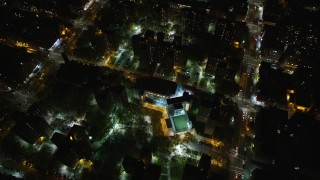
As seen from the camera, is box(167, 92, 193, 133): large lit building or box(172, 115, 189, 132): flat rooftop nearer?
box(167, 92, 193, 133): large lit building

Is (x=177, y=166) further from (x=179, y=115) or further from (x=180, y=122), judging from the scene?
(x=179, y=115)

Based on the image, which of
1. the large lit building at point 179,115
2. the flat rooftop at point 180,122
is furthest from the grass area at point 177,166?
the flat rooftop at point 180,122

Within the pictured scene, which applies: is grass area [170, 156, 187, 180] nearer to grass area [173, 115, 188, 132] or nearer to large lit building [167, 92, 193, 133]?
large lit building [167, 92, 193, 133]

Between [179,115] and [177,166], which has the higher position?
[179,115]

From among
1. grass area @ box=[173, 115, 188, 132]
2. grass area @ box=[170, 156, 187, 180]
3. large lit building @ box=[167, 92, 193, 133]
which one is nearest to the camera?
grass area @ box=[170, 156, 187, 180]

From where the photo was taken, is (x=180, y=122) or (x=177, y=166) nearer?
(x=177, y=166)

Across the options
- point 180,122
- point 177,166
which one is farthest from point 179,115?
point 177,166

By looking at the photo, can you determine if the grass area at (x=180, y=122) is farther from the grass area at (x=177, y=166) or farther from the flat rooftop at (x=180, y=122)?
the grass area at (x=177, y=166)

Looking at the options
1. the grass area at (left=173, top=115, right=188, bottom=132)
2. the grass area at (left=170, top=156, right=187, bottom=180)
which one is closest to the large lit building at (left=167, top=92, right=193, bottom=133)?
the grass area at (left=173, top=115, right=188, bottom=132)

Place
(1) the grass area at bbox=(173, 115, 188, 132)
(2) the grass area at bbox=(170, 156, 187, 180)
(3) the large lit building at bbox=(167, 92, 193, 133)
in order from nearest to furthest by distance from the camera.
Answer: (2) the grass area at bbox=(170, 156, 187, 180), (3) the large lit building at bbox=(167, 92, 193, 133), (1) the grass area at bbox=(173, 115, 188, 132)

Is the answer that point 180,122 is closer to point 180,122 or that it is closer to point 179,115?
point 180,122

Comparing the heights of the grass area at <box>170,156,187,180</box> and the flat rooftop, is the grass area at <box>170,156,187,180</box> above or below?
below

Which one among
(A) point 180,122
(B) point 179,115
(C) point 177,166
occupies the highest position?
(B) point 179,115

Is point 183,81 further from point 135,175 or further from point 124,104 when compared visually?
point 135,175
